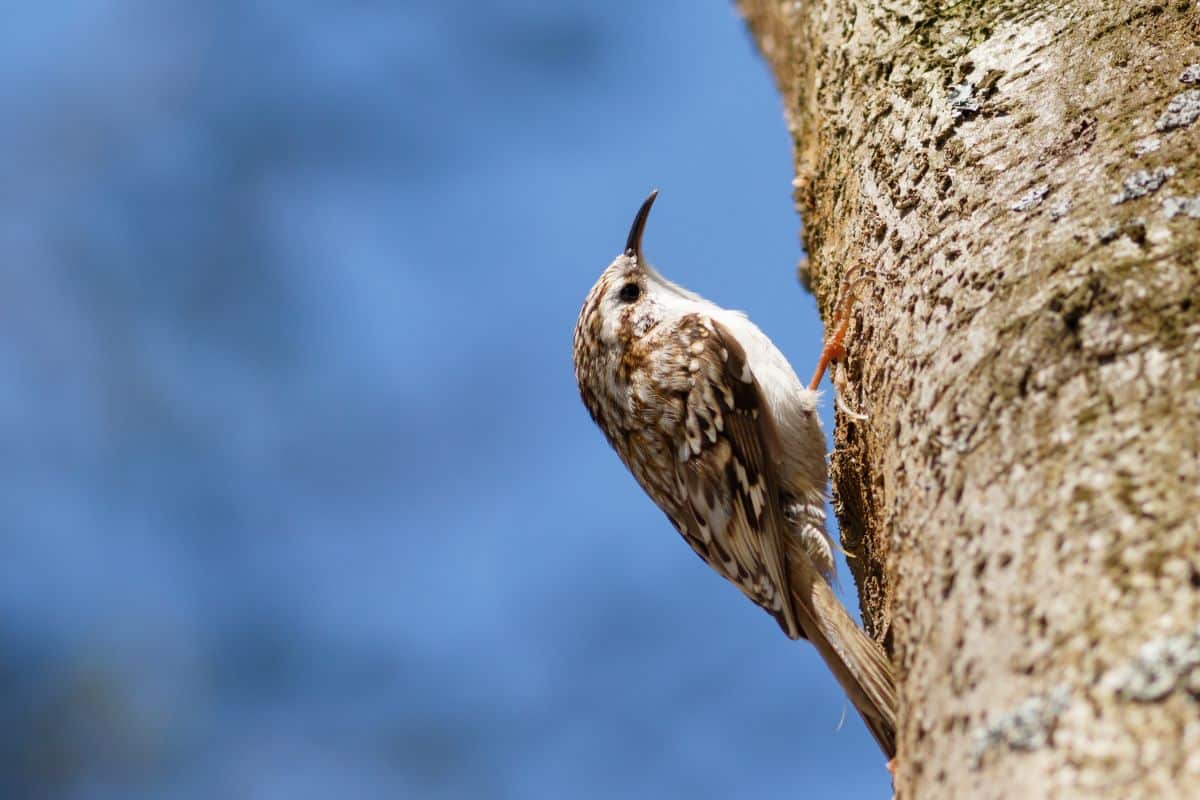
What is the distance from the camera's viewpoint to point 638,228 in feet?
11.1

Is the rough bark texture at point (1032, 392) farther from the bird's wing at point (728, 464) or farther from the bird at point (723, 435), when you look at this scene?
the bird's wing at point (728, 464)

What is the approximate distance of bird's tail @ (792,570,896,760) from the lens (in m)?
1.99

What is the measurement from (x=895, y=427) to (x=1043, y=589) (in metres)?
0.60

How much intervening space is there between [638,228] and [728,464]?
0.91 meters

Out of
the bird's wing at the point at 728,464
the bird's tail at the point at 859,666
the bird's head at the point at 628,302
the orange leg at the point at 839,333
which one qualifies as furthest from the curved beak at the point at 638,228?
the bird's tail at the point at 859,666

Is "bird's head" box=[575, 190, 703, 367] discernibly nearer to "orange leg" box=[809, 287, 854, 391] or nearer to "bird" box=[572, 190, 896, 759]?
"bird" box=[572, 190, 896, 759]

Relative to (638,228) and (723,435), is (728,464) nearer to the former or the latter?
(723,435)

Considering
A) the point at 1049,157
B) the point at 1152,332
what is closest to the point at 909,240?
the point at 1049,157

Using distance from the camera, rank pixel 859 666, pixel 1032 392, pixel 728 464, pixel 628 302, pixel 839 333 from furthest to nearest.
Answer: pixel 628 302 → pixel 728 464 → pixel 839 333 → pixel 859 666 → pixel 1032 392

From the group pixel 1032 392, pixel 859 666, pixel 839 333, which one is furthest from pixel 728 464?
pixel 1032 392

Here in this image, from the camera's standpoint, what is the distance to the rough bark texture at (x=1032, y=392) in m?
1.11

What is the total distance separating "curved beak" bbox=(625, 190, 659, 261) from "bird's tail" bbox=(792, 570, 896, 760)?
1.32 m

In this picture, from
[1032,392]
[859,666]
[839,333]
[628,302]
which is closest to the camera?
[1032,392]

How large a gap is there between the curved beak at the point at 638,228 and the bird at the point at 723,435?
0.13 m
